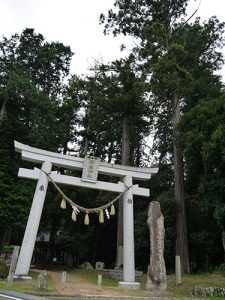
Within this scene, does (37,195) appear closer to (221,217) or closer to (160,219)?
(160,219)

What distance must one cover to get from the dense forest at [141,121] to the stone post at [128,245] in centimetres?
376

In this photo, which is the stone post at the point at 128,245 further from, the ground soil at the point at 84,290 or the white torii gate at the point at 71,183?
the ground soil at the point at 84,290

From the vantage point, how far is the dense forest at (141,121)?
56.6 feet

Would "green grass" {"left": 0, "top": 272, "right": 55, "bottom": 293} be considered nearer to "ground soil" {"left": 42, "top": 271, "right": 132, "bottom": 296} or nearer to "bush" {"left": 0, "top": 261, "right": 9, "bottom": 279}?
"ground soil" {"left": 42, "top": 271, "right": 132, "bottom": 296}

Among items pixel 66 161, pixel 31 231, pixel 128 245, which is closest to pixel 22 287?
pixel 31 231

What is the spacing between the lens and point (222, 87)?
19.7 m

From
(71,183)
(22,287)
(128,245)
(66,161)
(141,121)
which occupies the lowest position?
(22,287)

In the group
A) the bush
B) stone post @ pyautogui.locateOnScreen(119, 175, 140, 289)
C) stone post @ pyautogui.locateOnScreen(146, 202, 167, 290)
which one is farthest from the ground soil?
the bush

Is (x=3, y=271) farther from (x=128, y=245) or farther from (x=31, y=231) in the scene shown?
(x=128, y=245)

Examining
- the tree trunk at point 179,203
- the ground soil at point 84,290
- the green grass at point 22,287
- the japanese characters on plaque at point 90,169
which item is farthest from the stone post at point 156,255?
the tree trunk at point 179,203

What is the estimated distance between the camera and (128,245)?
14.0m

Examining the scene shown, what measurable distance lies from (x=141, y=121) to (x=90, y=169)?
10.4 meters

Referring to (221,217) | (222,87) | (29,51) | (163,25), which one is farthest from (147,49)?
(221,217)

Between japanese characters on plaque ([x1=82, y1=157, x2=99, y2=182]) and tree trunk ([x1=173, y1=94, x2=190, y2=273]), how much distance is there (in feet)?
20.7
